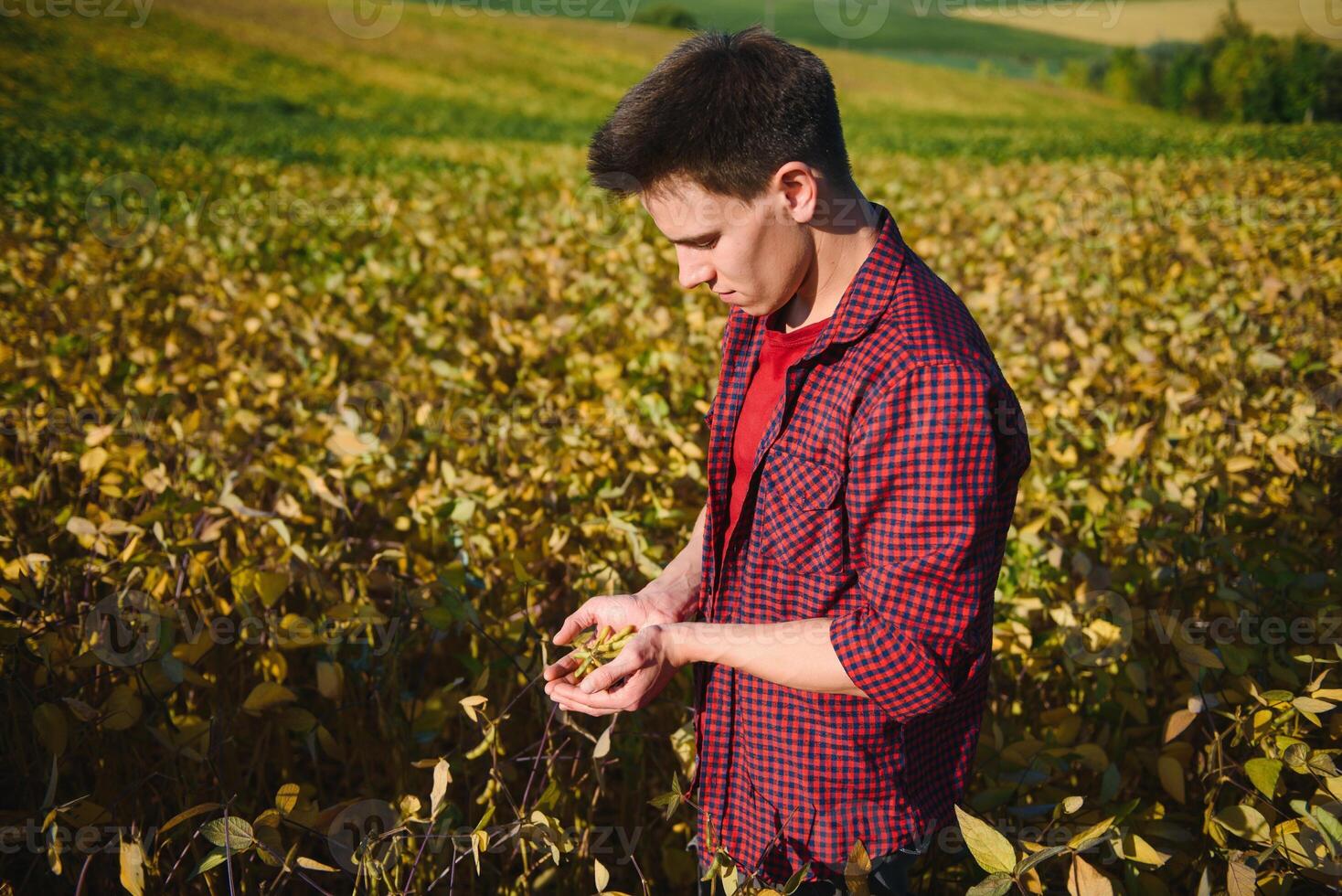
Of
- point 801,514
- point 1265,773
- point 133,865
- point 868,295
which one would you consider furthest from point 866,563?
point 133,865

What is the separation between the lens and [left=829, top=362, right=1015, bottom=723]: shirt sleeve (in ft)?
3.23

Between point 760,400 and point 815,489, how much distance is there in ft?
0.75

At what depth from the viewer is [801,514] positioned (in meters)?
1.17

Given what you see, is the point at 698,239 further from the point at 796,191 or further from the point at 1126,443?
the point at 1126,443

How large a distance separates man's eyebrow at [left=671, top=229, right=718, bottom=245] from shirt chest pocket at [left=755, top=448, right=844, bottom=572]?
0.28m

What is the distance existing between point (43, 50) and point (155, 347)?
99.2 ft

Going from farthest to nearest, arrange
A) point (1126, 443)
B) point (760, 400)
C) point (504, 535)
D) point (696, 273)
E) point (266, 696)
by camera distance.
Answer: point (1126, 443), point (504, 535), point (266, 696), point (760, 400), point (696, 273)

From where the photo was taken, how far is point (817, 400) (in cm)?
114

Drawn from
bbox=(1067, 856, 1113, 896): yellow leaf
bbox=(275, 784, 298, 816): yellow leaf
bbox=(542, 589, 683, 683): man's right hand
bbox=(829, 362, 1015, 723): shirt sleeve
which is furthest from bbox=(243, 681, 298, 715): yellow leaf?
bbox=(1067, 856, 1113, 896): yellow leaf

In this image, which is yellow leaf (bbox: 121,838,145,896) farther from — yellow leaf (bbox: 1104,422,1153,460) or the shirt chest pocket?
yellow leaf (bbox: 1104,422,1153,460)

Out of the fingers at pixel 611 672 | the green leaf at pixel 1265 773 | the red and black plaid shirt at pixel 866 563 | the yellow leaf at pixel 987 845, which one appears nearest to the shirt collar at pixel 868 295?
the red and black plaid shirt at pixel 866 563

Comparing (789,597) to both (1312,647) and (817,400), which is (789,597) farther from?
(1312,647)

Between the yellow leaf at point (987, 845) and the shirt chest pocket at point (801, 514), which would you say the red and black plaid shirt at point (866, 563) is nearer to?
the shirt chest pocket at point (801, 514)

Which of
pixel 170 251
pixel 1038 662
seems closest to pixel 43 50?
pixel 170 251
